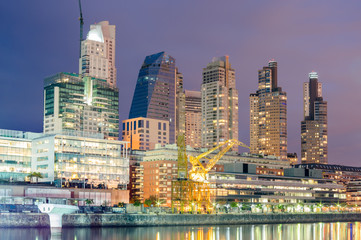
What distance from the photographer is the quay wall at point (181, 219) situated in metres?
126

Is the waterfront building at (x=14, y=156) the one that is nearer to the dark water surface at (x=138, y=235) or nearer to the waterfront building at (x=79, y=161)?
the waterfront building at (x=79, y=161)

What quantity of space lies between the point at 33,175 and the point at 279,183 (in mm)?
86796

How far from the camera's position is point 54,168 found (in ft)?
551

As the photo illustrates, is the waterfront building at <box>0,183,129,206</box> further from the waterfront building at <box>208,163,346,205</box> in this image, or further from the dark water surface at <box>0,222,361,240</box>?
the waterfront building at <box>208,163,346,205</box>

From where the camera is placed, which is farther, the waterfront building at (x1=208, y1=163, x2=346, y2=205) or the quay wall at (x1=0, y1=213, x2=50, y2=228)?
the waterfront building at (x1=208, y1=163, x2=346, y2=205)

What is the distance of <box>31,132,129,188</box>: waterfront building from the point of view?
6658 inches

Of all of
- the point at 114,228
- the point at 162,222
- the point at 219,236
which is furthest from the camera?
the point at 162,222

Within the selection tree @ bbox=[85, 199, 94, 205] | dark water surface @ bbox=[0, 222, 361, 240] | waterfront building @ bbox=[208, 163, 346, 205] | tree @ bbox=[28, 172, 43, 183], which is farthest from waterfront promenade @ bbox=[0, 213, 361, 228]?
tree @ bbox=[28, 172, 43, 183]

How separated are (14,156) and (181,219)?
61.3 metres

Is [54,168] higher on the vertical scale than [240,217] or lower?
higher

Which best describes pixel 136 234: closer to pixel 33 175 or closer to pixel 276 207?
pixel 33 175

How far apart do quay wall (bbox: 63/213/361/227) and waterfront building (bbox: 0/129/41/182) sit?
4989cm

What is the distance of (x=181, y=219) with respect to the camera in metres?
144

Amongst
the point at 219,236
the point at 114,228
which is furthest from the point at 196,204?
the point at 219,236
